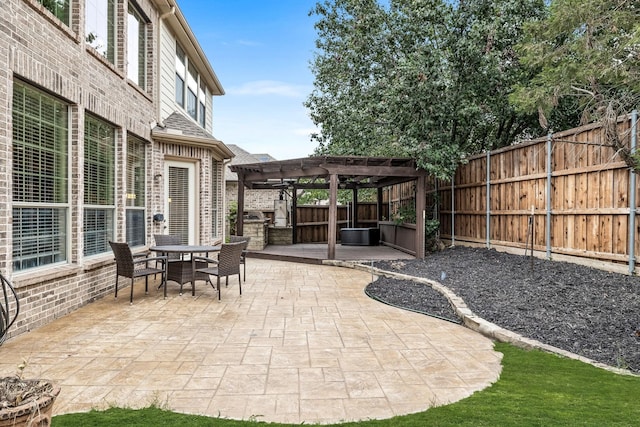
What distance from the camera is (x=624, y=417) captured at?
2.66 m

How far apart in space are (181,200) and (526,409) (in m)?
8.26

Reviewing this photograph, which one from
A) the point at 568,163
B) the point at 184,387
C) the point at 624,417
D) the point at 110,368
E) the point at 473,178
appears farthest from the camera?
the point at 473,178

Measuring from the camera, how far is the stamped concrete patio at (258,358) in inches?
117

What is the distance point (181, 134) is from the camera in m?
8.96

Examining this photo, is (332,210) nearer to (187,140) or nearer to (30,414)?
(187,140)

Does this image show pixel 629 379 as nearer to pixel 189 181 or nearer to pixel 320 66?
pixel 189 181

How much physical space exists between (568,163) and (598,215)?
112cm


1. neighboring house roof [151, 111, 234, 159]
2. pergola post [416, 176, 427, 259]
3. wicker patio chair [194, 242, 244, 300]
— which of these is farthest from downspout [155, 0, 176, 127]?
pergola post [416, 176, 427, 259]

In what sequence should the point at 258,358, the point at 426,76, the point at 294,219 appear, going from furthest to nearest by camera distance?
the point at 294,219 < the point at 426,76 < the point at 258,358

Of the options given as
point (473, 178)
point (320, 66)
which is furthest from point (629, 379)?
point (320, 66)

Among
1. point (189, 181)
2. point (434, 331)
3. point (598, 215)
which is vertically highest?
point (189, 181)

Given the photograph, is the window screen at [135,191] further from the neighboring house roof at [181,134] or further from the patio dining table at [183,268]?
the patio dining table at [183,268]

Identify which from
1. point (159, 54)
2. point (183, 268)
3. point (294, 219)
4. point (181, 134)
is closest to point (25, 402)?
point (183, 268)

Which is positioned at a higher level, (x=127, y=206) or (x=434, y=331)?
(x=127, y=206)
